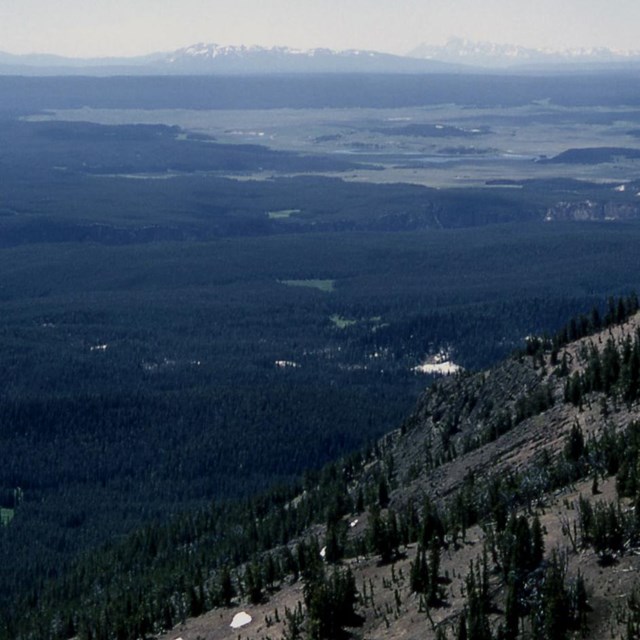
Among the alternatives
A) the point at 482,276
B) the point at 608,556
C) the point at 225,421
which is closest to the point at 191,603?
the point at 608,556

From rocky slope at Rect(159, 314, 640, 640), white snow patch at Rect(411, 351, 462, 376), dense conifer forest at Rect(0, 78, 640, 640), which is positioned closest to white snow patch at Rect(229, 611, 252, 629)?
rocky slope at Rect(159, 314, 640, 640)

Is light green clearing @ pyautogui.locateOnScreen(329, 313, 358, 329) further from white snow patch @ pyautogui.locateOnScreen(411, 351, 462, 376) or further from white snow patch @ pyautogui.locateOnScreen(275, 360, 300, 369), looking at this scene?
white snow patch @ pyautogui.locateOnScreen(275, 360, 300, 369)

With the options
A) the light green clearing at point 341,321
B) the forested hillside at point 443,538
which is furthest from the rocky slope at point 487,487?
the light green clearing at point 341,321

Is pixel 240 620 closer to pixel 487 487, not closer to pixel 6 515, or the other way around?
pixel 487 487

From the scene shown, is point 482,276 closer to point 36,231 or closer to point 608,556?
point 36,231

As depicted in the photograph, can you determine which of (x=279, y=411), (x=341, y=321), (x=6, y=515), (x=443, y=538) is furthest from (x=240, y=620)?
(x=341, y=321)

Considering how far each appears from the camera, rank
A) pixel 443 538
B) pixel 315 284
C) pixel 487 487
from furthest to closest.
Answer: pixel 315 284
pixel 487 487
pixel 443 538
